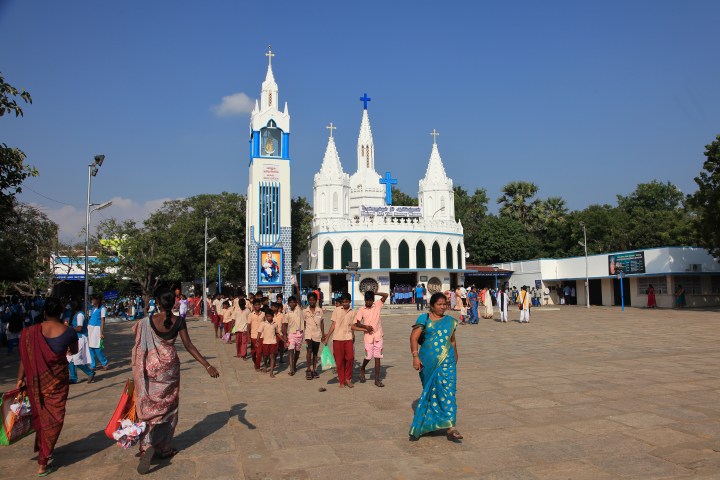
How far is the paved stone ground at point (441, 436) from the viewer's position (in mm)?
4828

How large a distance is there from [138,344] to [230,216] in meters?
42.9

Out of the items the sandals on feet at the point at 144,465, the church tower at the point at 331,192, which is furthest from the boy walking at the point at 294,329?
the church tower at the point at 331,192

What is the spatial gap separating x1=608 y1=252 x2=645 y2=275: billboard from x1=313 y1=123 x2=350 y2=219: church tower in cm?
2068

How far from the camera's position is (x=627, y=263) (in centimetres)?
3312

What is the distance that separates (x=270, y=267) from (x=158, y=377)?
117 ft

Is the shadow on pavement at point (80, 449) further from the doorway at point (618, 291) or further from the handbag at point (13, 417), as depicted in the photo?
the doorway at point (618, 291)

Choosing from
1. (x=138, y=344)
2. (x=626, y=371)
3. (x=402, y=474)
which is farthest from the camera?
(x=626, y=371)

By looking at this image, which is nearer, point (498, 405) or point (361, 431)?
point (361, 431)

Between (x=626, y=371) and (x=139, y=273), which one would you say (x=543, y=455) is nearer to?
(x=626, y=371)

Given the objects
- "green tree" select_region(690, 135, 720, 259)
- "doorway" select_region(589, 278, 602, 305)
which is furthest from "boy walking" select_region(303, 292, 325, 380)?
"doorway" select_region(589, 278, 602, 305)

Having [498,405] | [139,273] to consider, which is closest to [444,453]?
[498,405]

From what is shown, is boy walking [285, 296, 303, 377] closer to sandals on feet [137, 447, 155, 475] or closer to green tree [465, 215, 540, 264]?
sandals on feet [137, 447, 155, 475]

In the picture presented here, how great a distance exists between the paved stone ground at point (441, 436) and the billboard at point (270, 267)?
28699 millimetres

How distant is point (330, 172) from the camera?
46.7 m
